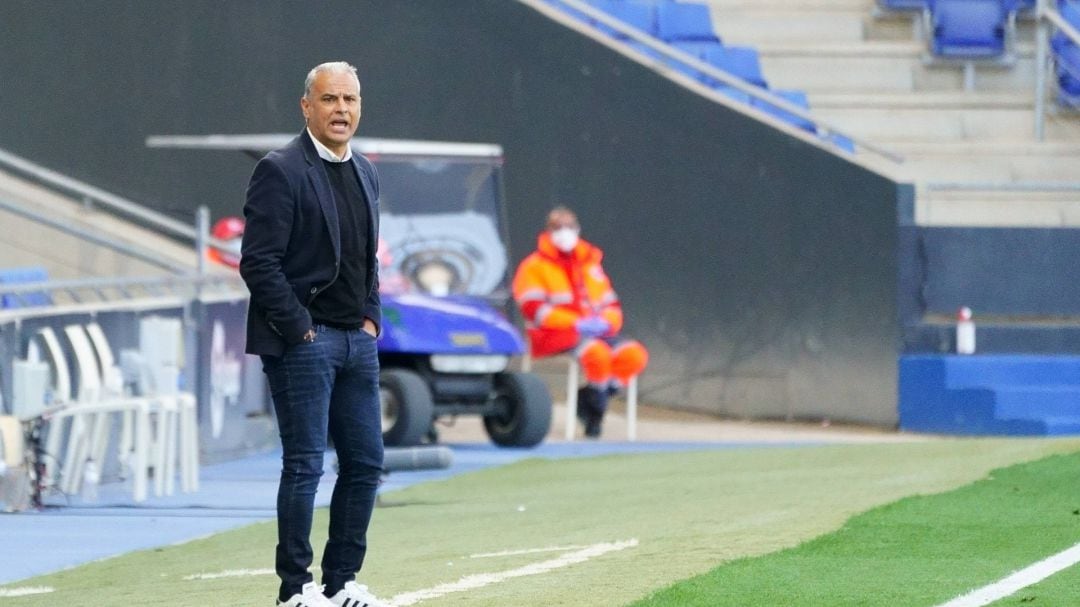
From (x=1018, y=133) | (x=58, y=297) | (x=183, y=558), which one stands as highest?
(x=1018, y=133)

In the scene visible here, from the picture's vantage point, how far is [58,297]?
14.4 meters

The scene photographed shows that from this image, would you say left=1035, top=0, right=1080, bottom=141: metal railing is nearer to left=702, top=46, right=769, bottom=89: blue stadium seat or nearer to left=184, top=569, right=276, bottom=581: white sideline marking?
left=702, top=46, right=769, bottom=89: blue stadium seat

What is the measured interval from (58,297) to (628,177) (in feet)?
21.8

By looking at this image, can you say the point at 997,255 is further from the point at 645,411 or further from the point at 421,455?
the point at 421,455

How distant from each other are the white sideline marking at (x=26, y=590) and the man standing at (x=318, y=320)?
1.93 metres

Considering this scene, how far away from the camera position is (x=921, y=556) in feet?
27.7

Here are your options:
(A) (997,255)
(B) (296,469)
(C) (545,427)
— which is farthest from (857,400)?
(B) (296,469)

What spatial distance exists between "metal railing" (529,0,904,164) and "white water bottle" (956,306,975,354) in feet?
4.83

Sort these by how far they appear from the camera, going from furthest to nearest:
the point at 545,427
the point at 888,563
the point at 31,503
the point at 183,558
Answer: the point at 545,427 < the point at 31,503 < the point at 183,558 < the point at 888,563

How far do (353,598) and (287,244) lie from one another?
3.70ft

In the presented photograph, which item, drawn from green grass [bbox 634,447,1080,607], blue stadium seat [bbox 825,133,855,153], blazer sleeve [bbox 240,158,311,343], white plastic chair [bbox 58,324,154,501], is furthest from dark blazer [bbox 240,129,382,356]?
blue stadium seat [bbox 825,133,855,153]

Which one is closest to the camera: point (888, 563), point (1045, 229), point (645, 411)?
point (888, 563)

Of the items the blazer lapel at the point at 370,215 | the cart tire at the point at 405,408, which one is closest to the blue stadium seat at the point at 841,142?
the cart tire at the point at 405,408

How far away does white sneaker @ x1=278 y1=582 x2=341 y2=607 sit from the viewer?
6801mm
